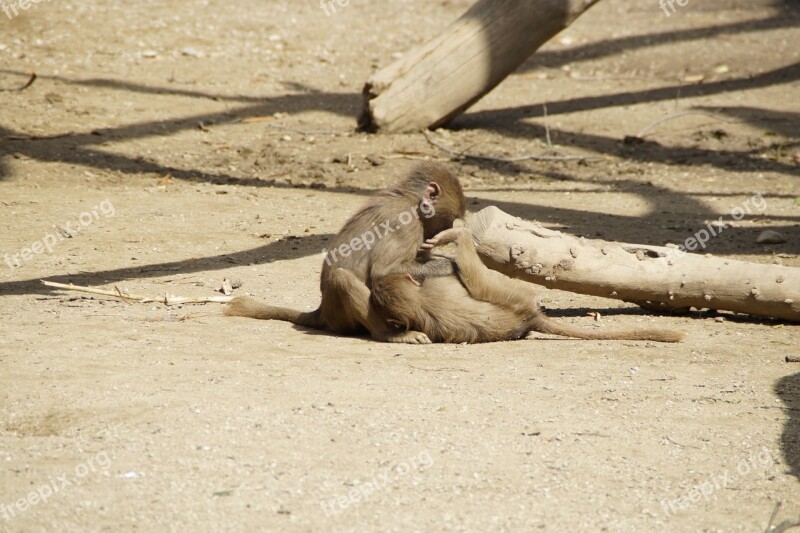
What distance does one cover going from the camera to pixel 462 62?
36.2 feet

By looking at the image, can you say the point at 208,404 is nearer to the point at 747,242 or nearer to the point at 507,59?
the point at 747,242

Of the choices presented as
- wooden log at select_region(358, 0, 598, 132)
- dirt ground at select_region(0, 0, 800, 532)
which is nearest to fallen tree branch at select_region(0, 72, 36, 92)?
dirt ground at select_region(0, 0, 800, 532)

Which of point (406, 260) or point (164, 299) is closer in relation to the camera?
point (406, 260)

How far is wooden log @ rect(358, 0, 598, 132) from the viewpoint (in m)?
10.8

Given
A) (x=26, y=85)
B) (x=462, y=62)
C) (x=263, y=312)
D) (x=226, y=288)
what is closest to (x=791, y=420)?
(x=263, y=312)

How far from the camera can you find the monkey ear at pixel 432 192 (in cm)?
620

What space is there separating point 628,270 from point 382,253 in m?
1.65

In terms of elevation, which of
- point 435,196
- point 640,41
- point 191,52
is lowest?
point 435,196

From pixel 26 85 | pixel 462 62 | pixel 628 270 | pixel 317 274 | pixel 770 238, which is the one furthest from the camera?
pixel 26 85

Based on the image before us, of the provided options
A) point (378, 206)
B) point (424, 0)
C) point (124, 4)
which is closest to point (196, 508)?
point (378, 206)

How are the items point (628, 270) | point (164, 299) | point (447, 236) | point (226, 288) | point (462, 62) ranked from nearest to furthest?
point (447, 236) < point (628, 270) < point (164, 299) < point (226, 288) < point (462, 62)

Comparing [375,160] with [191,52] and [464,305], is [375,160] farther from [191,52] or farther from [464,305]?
[464,305]

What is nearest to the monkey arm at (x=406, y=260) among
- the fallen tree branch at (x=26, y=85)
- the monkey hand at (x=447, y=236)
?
the monkey hand at (x=447, y=236)

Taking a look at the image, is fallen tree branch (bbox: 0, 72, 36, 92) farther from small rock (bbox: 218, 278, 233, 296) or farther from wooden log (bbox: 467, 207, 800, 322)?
wooden log (bbox: 467, 207, 800, 322)
